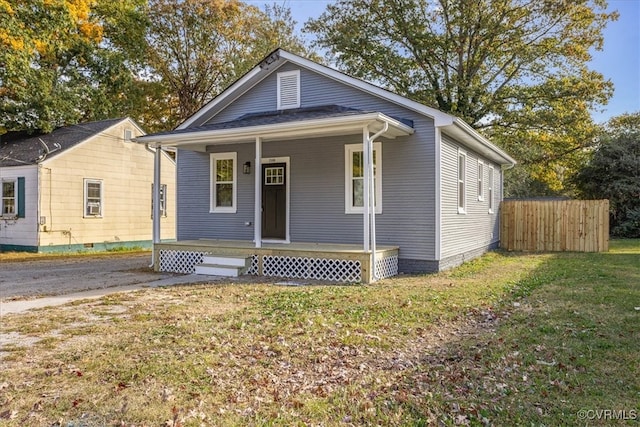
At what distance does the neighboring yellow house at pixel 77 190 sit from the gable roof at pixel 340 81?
4978 millimetres

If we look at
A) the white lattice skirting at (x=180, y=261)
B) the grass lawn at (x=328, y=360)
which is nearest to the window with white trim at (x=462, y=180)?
the grass lawn at (x=328, y=360)

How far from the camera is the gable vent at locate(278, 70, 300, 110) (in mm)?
11469

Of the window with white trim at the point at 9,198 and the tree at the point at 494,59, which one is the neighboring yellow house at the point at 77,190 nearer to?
the window with white trim at the point at 9,198

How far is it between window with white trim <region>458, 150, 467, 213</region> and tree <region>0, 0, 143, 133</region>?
15.0m

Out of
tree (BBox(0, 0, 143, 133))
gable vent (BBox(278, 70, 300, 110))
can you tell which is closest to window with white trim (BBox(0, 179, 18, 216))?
tree (BBox(0, 0, 143, 133))

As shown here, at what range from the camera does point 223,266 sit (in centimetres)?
995

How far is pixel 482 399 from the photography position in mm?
3398

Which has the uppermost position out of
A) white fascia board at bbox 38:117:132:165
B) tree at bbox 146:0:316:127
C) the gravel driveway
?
tree at bbox 146:0:316:127

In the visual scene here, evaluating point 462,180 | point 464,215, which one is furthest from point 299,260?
point 462,180

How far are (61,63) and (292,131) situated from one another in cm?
1712

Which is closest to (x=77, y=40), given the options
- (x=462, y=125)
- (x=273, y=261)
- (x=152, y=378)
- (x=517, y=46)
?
(x=273, y=261)

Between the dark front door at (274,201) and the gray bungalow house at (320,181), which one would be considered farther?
the dark front door at (274,201)

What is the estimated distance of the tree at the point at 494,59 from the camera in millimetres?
20375

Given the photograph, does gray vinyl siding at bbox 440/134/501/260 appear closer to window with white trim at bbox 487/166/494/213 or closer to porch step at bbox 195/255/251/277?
window with white trim at bbox 487/166/494/213
